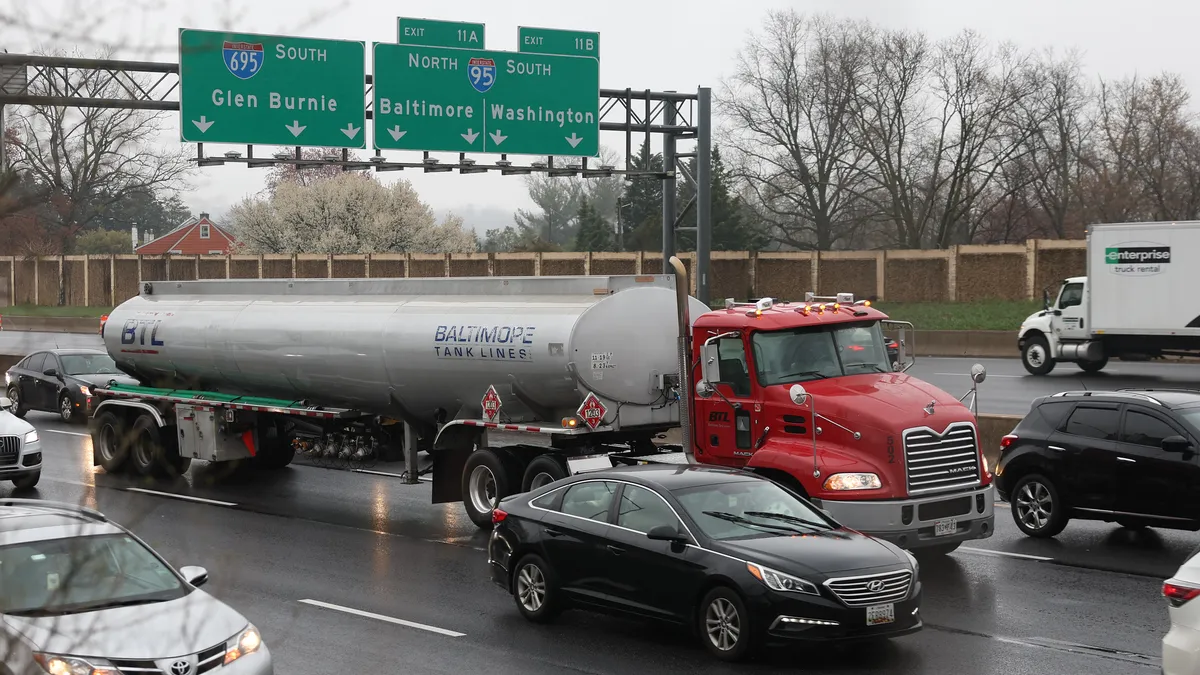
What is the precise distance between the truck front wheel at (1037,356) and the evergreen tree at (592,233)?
44.3m

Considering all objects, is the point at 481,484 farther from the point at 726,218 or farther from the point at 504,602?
the point at 726,218

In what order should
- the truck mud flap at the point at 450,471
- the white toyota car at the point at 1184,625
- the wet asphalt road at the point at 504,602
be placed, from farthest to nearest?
1. the truck mud flap at the point at 450,471
2. the wet asphalt road at the point at 504,602
3. the white toyota car at the point at 1184,625

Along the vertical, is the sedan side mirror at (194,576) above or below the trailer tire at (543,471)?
above

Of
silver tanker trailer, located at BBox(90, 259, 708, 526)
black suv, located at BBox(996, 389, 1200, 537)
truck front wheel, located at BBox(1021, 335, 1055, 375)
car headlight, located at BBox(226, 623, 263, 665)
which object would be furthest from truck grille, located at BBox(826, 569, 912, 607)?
truck front wheel, located at BBox(1021, 335, 1055, 375)

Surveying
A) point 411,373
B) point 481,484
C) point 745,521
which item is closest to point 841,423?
point 745,521

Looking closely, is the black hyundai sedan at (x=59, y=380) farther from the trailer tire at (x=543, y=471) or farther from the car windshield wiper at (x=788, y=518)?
the car windshield wiper at (x=788, y=518)

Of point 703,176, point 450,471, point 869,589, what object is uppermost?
point 703,176

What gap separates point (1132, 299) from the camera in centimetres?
3122

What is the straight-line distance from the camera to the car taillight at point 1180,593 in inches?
291

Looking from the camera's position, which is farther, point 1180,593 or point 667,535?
point 667,535

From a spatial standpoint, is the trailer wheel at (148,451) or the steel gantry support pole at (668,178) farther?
the steel gantry support pole at (668,178)

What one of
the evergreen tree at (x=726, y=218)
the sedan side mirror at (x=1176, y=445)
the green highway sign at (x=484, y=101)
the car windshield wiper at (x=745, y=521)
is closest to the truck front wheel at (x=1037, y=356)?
the green highway sign at (x=484, y=101)

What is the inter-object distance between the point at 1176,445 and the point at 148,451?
14.6 metres

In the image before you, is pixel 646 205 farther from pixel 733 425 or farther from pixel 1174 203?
pixel 733 425
